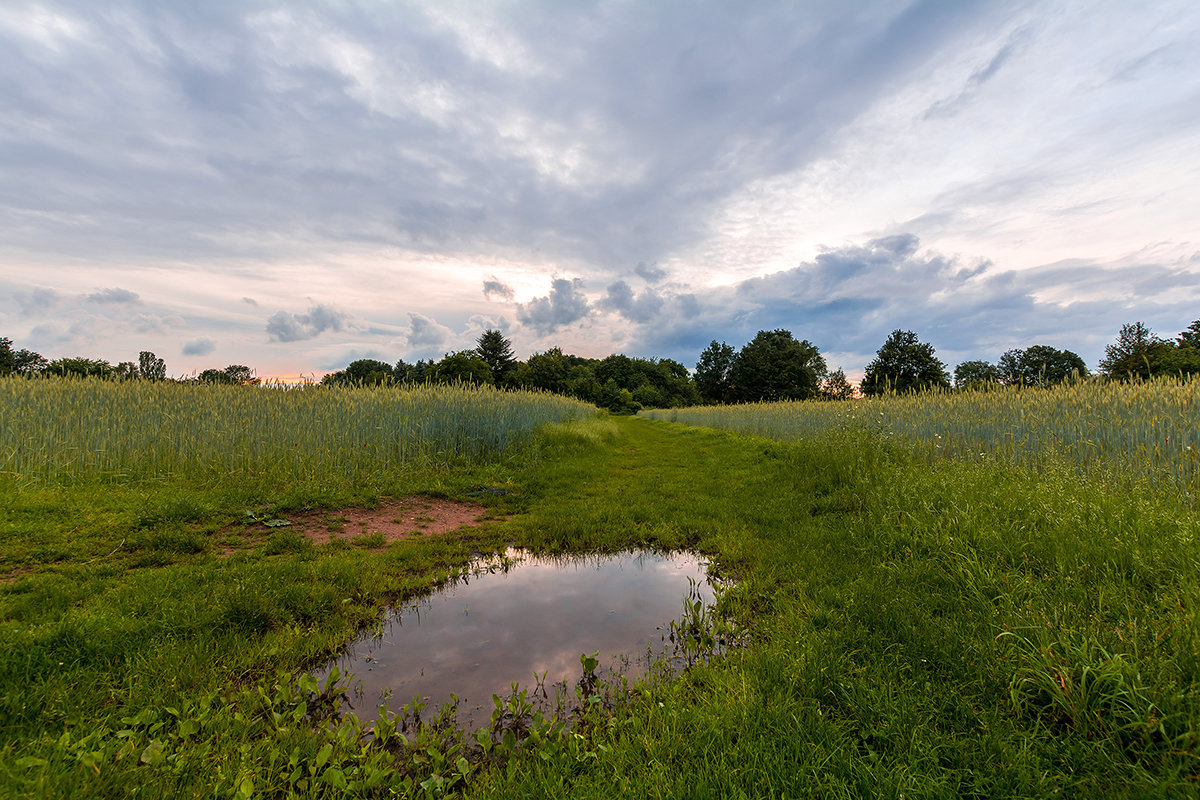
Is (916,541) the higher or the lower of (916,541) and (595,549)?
the higher

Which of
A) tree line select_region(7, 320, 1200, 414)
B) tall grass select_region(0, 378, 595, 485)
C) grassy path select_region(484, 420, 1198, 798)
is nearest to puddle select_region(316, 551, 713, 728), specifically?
grassy path select_region(484, 420, 1198, 798)

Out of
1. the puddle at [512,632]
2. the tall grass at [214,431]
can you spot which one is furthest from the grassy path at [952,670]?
the tall grass at [214,431]

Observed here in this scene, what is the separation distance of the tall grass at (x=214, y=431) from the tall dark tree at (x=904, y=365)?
Result: 152 feet

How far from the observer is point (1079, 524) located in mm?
3543

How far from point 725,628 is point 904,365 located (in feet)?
175

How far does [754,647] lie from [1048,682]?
1.43m

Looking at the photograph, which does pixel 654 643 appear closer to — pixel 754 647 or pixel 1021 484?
pixel 754 647

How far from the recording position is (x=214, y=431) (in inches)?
319

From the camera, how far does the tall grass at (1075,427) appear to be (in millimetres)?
5297

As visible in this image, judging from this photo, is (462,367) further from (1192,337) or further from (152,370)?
(1192,337)

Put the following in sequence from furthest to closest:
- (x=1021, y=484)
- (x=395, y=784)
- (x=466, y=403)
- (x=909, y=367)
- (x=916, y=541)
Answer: (x=909, y=367)
(x=466, y=403)
(x=1021, y=484)
(x=916, y=541)
(x=395, y=784)

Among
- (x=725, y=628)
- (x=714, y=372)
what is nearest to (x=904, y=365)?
(x=714, y=372)

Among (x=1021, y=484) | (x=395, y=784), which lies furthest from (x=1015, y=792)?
(x=1021, y=484)

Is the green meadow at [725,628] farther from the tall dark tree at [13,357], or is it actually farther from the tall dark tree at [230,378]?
the tall dark tree at [13,357]
